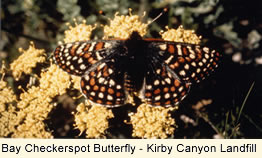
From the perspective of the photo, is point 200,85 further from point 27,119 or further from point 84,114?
point 27,119

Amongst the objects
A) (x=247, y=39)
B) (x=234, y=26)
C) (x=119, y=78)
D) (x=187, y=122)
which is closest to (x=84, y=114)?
(x=119, y=78)

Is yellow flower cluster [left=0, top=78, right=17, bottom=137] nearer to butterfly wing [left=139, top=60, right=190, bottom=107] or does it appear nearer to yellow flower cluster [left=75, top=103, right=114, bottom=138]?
yellow flower cluster [left=75, top=103, right=114, bottom=138]

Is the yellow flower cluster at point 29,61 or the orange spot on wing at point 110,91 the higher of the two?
the yellow flower cluster at point 29,61

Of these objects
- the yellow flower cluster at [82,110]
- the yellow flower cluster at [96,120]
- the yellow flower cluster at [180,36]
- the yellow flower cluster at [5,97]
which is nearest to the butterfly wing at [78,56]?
the yellow flower cluster at [82,110]

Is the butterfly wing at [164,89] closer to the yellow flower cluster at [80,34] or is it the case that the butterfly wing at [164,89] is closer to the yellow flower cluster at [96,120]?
the yellow flower cluster at [96,120]

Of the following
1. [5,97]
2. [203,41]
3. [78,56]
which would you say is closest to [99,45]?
[78,56]

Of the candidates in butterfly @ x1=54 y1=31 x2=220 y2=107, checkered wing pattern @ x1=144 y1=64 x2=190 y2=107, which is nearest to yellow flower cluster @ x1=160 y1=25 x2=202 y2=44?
butterfly @ x1=54 y1=31 x2=220 y2=107

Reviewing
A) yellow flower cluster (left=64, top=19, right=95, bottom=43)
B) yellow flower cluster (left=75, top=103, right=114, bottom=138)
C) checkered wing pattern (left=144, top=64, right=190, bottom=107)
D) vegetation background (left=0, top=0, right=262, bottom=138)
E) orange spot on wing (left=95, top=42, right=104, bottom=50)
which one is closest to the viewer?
checkered wing pattern (left=144, top=64, right=190, bottom=107)
